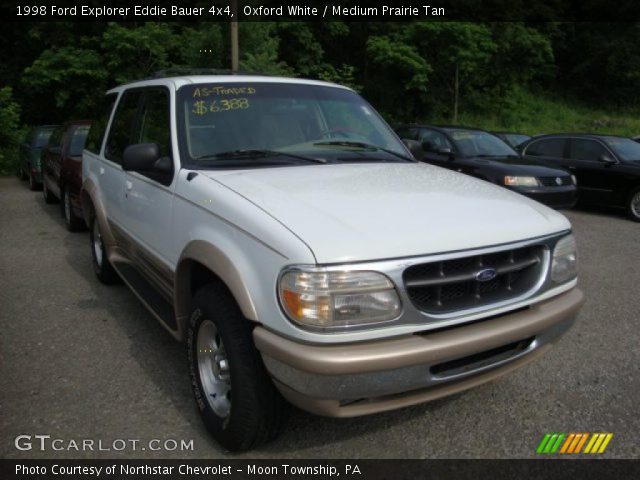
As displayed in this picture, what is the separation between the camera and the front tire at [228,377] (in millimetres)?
2406

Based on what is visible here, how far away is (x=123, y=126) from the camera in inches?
174

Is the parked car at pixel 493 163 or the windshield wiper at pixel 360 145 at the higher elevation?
the windshield wiper at pixel 360 145

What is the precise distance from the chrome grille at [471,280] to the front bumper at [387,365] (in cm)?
11

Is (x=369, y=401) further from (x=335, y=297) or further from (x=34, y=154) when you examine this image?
(x=34, y=154)

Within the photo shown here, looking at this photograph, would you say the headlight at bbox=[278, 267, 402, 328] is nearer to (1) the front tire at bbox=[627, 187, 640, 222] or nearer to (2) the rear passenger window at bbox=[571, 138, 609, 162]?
(1) the front tire at bbox=[627, 187, 640, 222]

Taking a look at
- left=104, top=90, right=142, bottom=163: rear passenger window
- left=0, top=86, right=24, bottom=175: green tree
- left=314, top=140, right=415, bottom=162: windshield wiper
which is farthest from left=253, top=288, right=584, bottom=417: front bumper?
left=0, top=86, right=24, bottom=175: green tree

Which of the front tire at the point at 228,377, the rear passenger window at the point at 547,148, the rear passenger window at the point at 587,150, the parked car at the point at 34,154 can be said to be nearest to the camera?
the front tire at the point at 228,377

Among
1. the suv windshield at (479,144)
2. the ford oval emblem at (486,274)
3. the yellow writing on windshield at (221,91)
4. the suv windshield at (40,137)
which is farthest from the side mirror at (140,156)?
the suv windshield at (40,137)

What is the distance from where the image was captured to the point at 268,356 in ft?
7.35

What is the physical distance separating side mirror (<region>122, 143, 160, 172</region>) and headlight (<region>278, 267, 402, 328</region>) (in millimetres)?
1381

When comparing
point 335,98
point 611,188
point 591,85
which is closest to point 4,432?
point 335,98

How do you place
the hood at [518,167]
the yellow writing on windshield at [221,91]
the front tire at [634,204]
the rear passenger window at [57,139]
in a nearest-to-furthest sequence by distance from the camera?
the yellow writing on windshield at [221,91]
the hood at [518,167]
the rear passenger window at [57,139]
the front tire at [634,204]

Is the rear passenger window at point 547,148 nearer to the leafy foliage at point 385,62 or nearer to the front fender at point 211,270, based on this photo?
the leafy foliage at point 385,62

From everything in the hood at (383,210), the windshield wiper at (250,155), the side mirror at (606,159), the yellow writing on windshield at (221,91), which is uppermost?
the yellow writing on windshield at (221,91)
